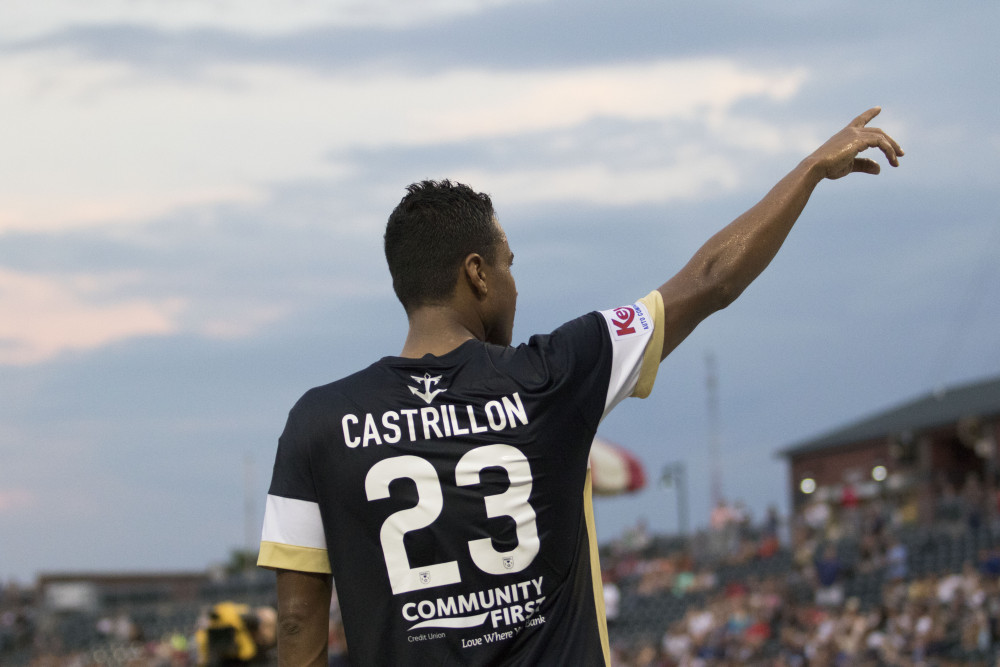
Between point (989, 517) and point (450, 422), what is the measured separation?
19.3m

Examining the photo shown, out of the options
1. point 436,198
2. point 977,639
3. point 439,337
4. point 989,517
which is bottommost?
point 977,639

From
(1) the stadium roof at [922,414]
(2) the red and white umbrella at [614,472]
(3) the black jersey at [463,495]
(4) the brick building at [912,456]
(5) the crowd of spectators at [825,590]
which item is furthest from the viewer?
(1) the stadium roof at [922,414]

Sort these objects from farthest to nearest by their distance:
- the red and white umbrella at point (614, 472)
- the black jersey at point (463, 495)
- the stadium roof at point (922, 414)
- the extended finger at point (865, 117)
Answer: the stadium roof at point (922, 414)
the red and white umbrella at point (614, 472)
the extended finger at point (865, 117)
the black jersey at point (463, 495)

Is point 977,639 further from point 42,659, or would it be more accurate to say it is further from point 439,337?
point 42,659

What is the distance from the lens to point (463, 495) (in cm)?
237

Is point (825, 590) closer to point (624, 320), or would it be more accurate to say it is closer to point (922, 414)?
point (624, 320)

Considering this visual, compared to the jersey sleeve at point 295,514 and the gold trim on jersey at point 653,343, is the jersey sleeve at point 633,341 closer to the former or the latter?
the gold trim on jersey at point 653,343

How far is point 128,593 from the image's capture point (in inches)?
1448

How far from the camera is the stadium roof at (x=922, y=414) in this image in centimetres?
3297

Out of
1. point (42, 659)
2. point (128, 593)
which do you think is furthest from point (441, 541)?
point (128, 593)

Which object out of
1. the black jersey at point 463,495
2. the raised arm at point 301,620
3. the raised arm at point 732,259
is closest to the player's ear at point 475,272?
the black jersey at point 463,495

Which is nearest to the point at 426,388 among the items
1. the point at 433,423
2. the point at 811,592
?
the point at 433,423

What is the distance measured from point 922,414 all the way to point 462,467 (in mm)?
36258

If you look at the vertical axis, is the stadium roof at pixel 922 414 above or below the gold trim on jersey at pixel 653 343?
above
